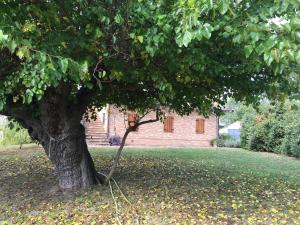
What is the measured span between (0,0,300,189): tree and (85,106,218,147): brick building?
20091mm

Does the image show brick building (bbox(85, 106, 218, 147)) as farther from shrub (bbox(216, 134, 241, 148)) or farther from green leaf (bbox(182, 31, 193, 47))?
green leaf (bbox(182, 31, 193, 47))

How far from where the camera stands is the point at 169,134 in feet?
97.9

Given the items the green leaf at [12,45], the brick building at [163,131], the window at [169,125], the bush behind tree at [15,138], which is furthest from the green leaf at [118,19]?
the window at [169,125]

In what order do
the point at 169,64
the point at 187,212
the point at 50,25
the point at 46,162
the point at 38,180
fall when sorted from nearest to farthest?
1. the point at 50,25
2. the point at 169,64
3. the point at 187,212
4. the point at 38,180
5. the point at 46,162

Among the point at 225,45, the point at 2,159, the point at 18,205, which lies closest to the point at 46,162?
the point at 2,159

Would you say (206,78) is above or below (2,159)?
above

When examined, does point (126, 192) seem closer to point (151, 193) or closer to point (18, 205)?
point (151, 193)

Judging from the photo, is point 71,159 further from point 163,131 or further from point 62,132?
point 163,131

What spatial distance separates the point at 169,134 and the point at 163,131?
21.5 inches

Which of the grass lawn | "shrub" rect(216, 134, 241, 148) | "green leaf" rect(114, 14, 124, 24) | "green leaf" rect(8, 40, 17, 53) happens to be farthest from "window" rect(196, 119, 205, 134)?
"green leaf" rect(8, 40, 17, 53)

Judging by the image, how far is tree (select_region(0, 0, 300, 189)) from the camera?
12.6ft

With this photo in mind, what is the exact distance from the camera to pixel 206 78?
660 cm

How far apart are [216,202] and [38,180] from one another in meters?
4.42

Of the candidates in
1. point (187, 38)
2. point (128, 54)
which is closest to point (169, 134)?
point (128, 54)
